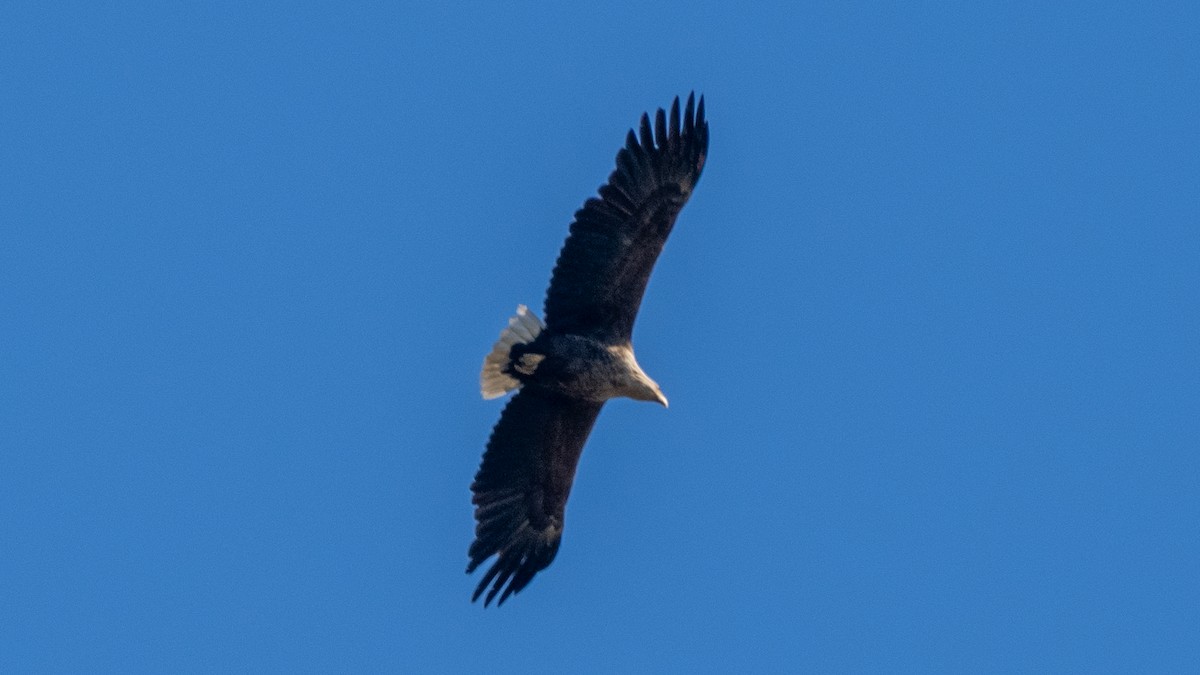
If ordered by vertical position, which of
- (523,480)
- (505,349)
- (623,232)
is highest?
(623,232)

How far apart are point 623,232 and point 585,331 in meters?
0.69

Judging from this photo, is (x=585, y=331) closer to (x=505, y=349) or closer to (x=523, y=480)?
(x=505, y=349)

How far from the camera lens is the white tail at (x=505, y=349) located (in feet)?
51.1

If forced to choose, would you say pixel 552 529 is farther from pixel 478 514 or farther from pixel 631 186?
pixel 631 186

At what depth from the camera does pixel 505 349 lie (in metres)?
15.6

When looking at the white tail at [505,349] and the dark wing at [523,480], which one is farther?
the dark wing at [523,480]

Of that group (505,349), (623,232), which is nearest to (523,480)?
(505,349)

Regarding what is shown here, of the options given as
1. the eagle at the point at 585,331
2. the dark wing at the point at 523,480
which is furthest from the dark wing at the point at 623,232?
the dark wing at the point at 523,480

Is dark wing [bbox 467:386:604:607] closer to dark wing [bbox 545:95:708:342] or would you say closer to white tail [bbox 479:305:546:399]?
white tail [bbox 479:305:546:399]

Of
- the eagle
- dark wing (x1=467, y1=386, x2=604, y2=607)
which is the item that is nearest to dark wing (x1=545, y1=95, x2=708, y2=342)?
the eagle

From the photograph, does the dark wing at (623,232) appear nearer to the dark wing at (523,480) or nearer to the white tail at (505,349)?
the white tail at (505,349)

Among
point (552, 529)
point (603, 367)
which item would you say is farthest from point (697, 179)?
point (552, 529)

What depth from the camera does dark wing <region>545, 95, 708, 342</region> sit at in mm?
15484

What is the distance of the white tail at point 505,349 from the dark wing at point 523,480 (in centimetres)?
18
